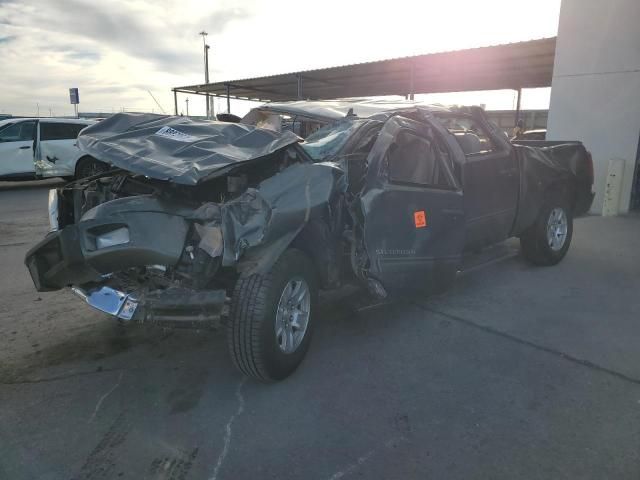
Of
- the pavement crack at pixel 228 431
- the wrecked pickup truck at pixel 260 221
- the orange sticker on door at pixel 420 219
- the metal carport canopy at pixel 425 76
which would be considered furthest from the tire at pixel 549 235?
the metal carport canopy at pixel 425 76

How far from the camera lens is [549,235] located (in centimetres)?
587

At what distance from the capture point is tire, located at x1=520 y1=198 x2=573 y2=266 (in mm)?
5742

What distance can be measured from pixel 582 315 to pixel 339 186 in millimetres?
2658

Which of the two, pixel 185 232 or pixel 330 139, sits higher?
pixel 330 139

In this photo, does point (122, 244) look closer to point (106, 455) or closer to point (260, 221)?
point (260, 221)

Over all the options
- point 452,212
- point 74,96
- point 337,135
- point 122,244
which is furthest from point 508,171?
point 74,96

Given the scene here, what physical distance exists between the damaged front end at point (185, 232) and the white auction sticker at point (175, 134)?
7 centimetres

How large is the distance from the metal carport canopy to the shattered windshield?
36.8 feet

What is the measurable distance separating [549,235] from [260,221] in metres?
4.22

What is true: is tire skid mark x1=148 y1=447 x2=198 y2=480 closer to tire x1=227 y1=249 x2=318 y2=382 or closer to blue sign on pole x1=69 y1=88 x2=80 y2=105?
tire x1=227 y1=249 x2=318 y2=382

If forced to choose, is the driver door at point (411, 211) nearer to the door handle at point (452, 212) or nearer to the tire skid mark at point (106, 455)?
the door handle at point (452, 212)

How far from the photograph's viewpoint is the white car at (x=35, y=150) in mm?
12812

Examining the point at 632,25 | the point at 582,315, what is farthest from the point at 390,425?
the point at 632,25

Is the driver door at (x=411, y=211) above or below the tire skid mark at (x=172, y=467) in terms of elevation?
above
